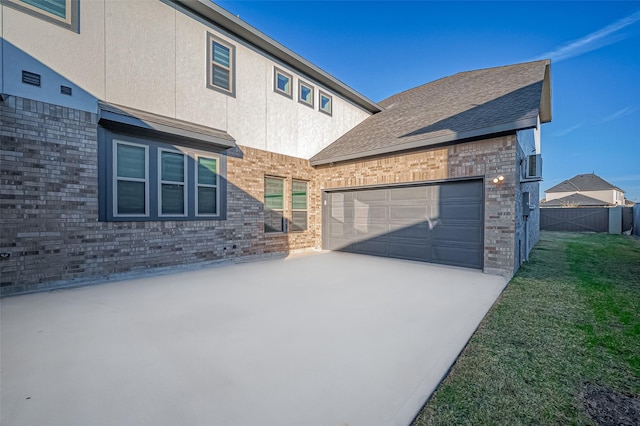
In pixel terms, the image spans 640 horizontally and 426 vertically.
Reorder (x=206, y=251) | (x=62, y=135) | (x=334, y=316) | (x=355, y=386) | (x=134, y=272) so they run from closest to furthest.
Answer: (x=355, y=386) → (x=334, y=316) → (x=62, y=135) → (x=134, y=272) → (x=206, y=251)

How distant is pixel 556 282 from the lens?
5.59 m

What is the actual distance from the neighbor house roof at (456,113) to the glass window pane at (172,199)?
478 cm

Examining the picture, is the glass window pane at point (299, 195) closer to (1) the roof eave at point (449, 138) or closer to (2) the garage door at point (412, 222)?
(2) the garage door at point (412, 222)

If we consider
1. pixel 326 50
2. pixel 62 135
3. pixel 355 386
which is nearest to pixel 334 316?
pixel 355 386

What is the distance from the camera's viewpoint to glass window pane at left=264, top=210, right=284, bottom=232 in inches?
340

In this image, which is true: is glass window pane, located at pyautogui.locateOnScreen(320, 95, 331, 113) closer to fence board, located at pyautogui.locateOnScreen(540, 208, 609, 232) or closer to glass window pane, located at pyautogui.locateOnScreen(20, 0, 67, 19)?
glass window pane, located at pyautogui.locateOnScreen(20, 0, 67, 19)

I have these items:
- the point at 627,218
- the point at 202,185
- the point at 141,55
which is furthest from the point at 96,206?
the point at 627,218

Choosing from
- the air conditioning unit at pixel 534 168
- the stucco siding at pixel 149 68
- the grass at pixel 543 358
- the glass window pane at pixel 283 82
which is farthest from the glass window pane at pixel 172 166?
the air conditioning unit at pixel 534 168

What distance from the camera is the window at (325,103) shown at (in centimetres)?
1065

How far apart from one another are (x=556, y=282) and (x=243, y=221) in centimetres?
758

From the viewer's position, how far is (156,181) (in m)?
6.32

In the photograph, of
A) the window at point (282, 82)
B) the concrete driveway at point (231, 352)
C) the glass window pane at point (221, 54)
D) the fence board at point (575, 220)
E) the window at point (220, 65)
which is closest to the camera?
the concrete driveway at point (231, 352)

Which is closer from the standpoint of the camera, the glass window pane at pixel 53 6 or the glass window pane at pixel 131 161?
the glass window pane at pixel 53 6

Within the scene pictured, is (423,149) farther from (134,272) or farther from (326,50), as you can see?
(326,50)
